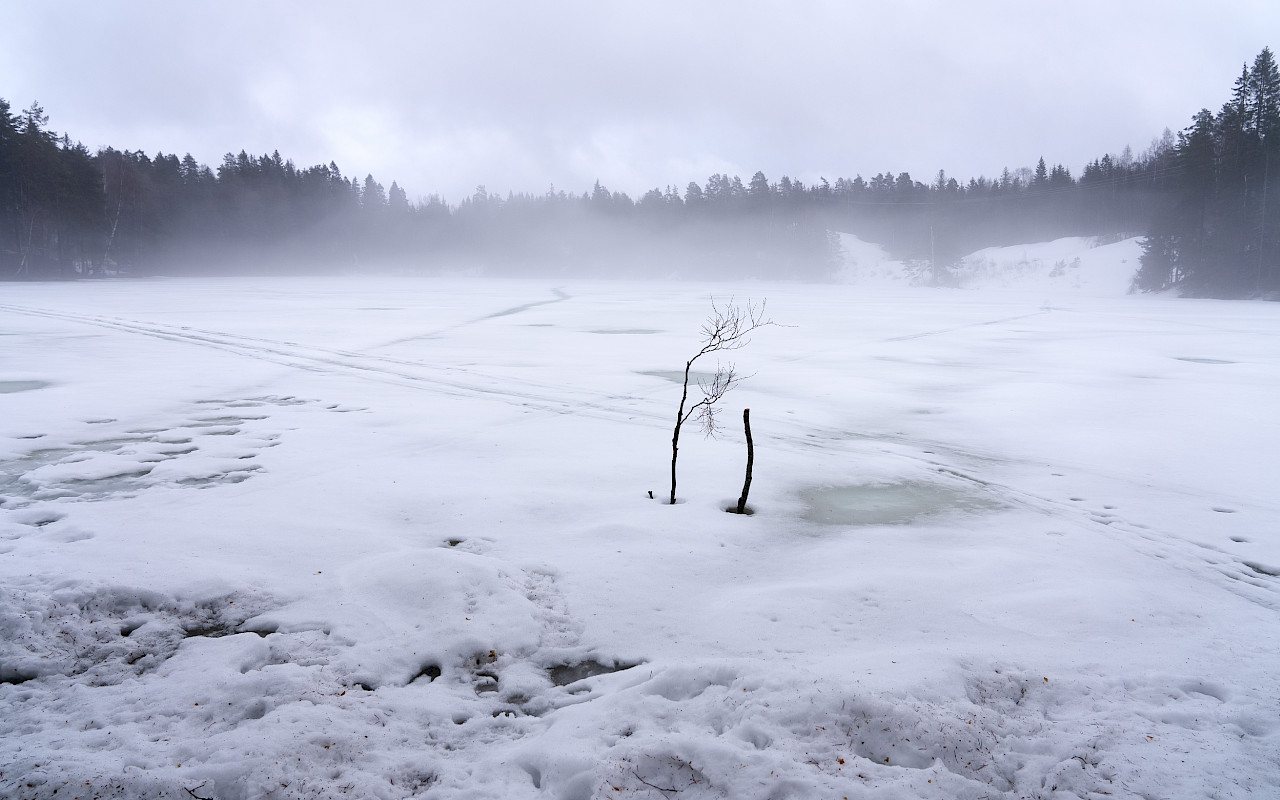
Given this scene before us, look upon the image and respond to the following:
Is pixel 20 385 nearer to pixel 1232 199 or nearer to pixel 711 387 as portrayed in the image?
pixel 711 387

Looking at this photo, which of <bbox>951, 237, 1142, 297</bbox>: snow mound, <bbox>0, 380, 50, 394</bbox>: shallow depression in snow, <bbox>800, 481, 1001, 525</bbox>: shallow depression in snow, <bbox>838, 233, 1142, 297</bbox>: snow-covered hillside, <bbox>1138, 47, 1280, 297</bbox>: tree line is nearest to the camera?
<bbox>800, 481, 1001, 525</bbox>: shallow depression in snow

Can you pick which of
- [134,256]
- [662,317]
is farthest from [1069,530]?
[134,256]

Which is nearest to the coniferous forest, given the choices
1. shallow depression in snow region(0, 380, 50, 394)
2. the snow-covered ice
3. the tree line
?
the tree line

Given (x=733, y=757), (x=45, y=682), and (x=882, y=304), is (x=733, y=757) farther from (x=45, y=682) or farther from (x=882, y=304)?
(x=882, y=304)

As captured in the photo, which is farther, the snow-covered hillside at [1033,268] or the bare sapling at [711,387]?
the snow-covered hillside at [1033,268]

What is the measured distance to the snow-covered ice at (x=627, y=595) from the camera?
3430 millimetres

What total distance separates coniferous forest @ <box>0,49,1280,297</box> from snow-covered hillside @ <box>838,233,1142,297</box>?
218 cm

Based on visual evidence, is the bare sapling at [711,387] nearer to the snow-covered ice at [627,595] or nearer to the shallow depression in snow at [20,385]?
the snow-covered ice at [627,595]

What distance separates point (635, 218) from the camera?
327 feet

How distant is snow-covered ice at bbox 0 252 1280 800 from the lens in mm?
3430

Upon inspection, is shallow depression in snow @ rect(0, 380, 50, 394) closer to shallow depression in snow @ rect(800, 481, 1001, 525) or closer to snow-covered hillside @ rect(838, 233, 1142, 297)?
shallow depression in snow @ rect(800, 481, 1001, 525)

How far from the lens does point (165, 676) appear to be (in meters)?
4.03

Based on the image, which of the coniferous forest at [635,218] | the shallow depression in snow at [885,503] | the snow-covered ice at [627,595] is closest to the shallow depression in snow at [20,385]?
the snow-covered ice at [627,595]

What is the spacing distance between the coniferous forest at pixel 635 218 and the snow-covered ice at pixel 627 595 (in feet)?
142
